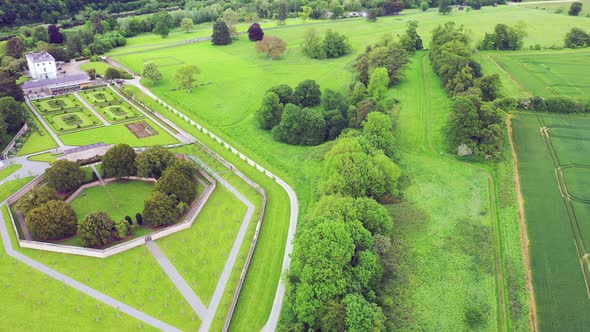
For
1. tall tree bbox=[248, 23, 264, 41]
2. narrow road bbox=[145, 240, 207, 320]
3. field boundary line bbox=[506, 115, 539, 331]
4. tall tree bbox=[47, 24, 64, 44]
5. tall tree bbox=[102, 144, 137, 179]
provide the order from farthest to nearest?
tall tree bbox=[248, 23, 264, 41], tall tree bbox=[47, 24, 64, 44], tall tree bbox=[102, 144, 137, 179], narrow road bbox=[145, 240, 207, 320], field boundary line bbox=[506, 115, 539, 331]

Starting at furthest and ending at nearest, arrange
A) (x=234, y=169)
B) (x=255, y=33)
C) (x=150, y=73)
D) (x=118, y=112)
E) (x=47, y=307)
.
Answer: (x=255, y=33), (x=150, y=73), (x=118, y=112), (x=234, y=169), (x=47, y=307)

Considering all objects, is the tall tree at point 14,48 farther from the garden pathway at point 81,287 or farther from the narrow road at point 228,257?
the garden pathway at point 81,287

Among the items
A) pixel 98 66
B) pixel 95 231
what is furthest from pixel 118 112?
pixel 95 231

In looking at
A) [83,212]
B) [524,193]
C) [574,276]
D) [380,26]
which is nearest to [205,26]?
[380,26]

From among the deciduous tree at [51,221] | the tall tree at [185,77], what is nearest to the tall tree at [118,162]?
the deciduous tree at [51,221]

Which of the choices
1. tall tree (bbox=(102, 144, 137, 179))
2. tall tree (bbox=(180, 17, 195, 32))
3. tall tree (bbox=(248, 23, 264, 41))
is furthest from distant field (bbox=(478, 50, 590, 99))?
tall tree (bbox=(180, 17, 195, 32))

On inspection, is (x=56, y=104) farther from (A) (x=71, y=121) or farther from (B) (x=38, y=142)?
(B) (x=38, y=142)

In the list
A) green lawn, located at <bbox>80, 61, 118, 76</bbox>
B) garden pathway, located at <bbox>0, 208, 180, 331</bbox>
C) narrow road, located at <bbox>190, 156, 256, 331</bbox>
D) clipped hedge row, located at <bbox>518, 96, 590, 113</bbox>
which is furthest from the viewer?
green lawn, located at <bbox>80, 61, 118, 76</bbox>

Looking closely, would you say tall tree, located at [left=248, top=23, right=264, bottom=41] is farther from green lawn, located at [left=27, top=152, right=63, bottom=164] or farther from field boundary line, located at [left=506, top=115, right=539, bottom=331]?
field boundary line, located at [left=506, top=115, right=539, bottom=331]
